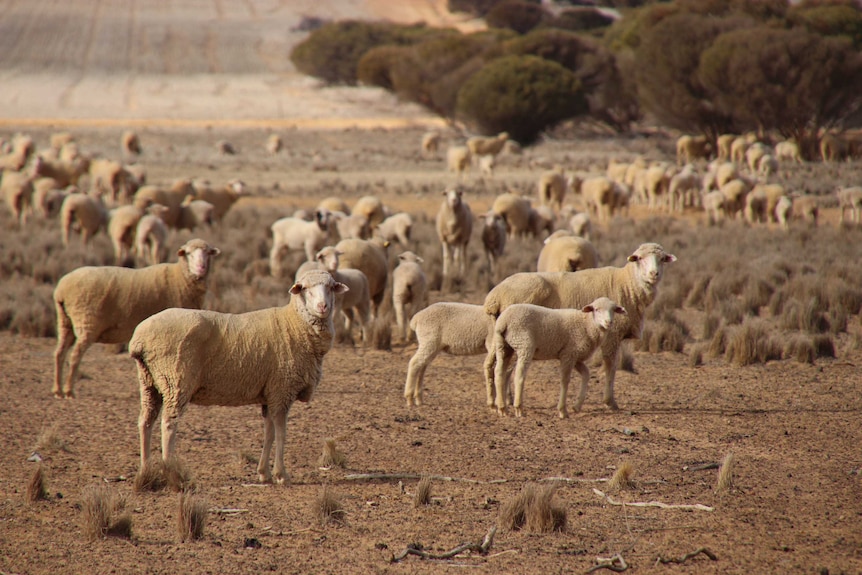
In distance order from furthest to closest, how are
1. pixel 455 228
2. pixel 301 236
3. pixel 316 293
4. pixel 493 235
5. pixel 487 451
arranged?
pixel 455 228 < pixel 493 235 < pixel 301 236 < pixel 487 451 < pixel 316 293

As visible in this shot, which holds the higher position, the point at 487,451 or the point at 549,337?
the point at 549,337

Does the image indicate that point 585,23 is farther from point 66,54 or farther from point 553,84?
point 66,54

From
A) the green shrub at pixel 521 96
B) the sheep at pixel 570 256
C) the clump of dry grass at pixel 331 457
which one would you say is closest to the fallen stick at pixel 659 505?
the clump of dry grass at pixel 331 457

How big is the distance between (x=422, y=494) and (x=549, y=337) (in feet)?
9.40

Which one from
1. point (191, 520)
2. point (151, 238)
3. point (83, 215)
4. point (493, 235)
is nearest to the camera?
point (191, 520)

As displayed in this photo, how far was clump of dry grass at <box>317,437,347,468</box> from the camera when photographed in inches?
328

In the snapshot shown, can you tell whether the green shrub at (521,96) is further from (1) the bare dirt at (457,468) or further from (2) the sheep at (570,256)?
(2) the sheep at (570,256)

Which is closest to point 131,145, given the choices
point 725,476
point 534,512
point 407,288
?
point 407,288

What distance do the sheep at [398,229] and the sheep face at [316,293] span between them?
10797 millimetres

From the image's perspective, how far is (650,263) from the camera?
10281 mm

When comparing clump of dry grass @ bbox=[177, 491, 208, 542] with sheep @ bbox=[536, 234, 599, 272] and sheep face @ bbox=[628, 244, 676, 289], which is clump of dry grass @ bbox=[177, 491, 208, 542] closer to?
sheep face @ bbox=[628, 244, 676, 289]

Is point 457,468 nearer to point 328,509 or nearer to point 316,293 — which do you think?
point 328,509

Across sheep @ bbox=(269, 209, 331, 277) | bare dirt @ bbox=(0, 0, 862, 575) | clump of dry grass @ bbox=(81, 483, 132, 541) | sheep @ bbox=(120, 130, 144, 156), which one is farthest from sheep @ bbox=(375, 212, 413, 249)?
sheep @ bbox=(120, 130, 144, 156)

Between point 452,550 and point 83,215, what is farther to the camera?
point 83,215
